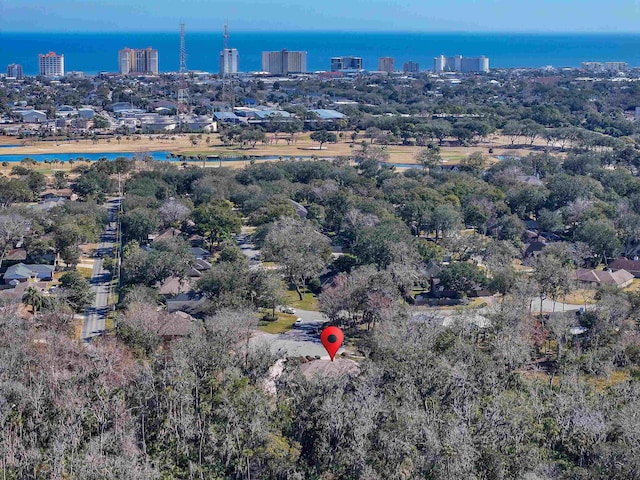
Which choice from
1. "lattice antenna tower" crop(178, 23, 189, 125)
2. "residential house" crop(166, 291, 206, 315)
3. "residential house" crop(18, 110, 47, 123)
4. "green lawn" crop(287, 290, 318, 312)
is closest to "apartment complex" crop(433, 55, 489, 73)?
"lattice antenna tower" crop(178, 23, 189, 125)

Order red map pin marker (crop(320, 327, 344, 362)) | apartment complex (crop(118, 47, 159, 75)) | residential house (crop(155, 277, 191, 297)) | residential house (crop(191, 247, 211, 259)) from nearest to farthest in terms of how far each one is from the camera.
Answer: red map pin marker (crop(320, 327, 344, 362)) < residential house (crop(155, 277, 191, 297)) < residential house (crop(191, 247, 211, 259)) < apartment complex (crop(118, 47, 159, 75))

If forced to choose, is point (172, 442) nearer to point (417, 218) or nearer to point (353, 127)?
point (417, 218)

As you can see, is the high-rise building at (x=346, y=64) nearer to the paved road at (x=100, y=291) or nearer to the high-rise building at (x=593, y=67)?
the high-rise building at (x=593, y=67)

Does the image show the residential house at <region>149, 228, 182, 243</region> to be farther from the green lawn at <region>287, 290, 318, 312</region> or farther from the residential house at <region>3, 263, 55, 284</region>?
the green lawn at <region>287, 290, 318, 312</region>

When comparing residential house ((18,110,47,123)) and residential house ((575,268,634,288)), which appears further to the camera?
residential house ((18,110,47,123))

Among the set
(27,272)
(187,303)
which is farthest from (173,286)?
(27,272)

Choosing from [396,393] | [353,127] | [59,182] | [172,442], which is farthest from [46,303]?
[353,127]

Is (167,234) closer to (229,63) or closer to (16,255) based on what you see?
(16,255)
